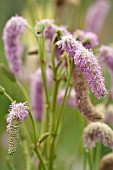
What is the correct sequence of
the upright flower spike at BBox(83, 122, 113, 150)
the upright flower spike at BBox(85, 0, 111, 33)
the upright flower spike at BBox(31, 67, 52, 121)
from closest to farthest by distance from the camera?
the upright flower spike at BBox(83, 122, 113, 150) < the upright flower spike at BBox(31, 67, 52, 121) < the upright flower spike at BBox(85, 0, 111, 33)

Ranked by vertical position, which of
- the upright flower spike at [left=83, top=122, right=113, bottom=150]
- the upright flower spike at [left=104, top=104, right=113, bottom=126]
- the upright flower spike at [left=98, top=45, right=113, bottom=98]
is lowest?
the upright flower spike at [left=83, top=122, right=113, bottom=150]

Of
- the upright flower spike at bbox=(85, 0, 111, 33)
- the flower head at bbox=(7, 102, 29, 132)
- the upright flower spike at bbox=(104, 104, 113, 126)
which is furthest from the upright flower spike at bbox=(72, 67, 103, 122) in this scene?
the upright flower spike at bbox=(85, 0, 111, 33)

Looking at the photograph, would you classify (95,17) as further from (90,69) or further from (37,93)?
(90,69)

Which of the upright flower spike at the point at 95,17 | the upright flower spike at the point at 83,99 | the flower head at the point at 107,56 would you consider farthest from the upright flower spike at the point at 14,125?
the upright flower spike at the point at 95,17

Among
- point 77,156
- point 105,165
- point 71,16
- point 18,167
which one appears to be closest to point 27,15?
point 71,16

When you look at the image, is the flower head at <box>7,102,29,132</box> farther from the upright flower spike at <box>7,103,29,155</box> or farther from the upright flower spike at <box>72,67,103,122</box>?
the upright flower spike at <box>72,67,103,122</box>

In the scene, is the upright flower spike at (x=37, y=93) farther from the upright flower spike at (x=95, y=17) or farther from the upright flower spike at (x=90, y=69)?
the upright flower spike at (x=95, y=17)

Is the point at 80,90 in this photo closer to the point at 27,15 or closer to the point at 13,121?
the point at 13,121
